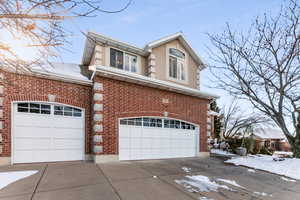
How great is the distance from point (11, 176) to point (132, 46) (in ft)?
25.1

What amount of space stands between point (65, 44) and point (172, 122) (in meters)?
7.39

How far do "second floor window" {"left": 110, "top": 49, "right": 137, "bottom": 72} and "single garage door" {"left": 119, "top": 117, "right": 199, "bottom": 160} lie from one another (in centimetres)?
316

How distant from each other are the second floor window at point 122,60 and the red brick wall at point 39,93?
6.76 ft

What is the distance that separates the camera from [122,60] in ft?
30.1

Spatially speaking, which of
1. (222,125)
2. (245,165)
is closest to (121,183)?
(245,165)

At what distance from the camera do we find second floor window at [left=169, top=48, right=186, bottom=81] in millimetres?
10477

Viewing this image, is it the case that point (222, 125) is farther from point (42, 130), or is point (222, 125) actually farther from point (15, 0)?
point (15, 0)

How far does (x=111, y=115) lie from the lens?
24.3 feet

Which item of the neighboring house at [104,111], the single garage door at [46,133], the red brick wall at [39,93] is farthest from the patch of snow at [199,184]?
the single garage door at [46,133]

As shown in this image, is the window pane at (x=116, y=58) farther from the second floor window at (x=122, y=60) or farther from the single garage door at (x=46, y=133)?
the single garage door at (x=46, y=133)

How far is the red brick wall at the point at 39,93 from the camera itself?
20.4 feet

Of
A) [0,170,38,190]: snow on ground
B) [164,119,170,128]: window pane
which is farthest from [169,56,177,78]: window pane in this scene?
[0,170,38,190]: snow on ground

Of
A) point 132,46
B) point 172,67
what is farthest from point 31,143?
point 172,67

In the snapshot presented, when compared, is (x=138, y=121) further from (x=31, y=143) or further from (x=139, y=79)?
(x=31, y=143)
